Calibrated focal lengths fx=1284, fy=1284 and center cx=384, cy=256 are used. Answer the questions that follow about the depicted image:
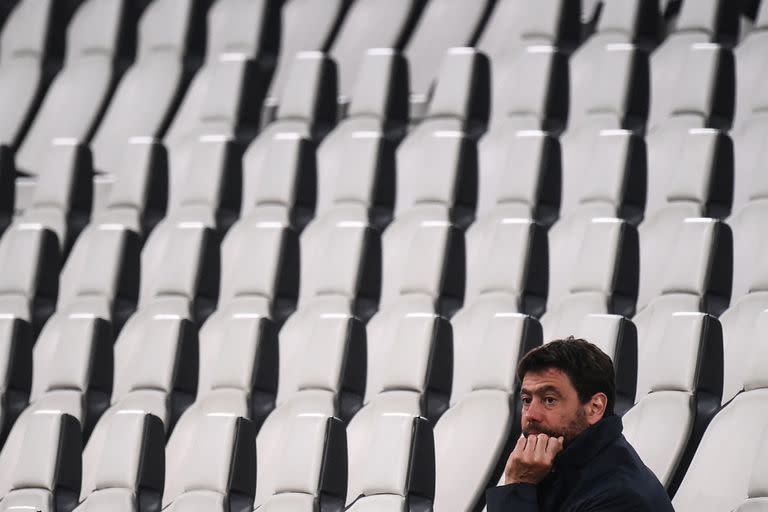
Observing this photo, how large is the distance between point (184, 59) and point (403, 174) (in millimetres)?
314

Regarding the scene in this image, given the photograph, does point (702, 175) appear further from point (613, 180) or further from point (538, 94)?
point (538, 94)

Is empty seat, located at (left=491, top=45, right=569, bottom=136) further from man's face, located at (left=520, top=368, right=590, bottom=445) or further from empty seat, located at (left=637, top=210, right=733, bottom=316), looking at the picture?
man's face, located at (left=520, top=368, right=590, bottom=445)

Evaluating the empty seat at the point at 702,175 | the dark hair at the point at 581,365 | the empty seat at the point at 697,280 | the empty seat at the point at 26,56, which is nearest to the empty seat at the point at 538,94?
the empty seat at the point at 702,175

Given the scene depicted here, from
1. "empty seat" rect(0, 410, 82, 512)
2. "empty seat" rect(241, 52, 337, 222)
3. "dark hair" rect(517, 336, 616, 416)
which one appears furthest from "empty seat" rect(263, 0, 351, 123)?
"dark hair" rect(517, 336, 616, 416)

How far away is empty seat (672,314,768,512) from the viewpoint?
24.7 inches

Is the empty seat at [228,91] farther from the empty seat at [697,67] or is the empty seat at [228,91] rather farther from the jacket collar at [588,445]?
the jacket collar at [588,445]

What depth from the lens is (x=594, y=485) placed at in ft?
1.34

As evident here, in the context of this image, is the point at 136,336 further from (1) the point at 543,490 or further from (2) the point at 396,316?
(1) the point at 543,490

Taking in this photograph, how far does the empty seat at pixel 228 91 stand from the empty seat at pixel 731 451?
1.67 feet

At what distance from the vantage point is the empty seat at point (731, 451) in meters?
0.63

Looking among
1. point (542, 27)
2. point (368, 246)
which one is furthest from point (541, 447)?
point (542, 27)

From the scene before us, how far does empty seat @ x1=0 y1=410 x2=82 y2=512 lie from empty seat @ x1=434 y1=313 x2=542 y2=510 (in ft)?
0.68

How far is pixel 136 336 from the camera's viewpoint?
89 cm

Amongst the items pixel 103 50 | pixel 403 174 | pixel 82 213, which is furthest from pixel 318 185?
pixel 103 50
